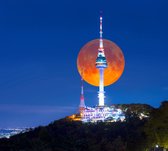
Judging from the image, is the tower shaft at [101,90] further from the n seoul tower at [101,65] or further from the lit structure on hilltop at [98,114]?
the lit structure on hilltop at [98,114]

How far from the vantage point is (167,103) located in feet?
151

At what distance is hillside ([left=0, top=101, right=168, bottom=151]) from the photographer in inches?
1702

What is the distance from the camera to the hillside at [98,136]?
4322cm

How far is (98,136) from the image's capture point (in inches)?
2256

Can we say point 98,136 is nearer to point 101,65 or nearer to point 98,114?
point 98,114

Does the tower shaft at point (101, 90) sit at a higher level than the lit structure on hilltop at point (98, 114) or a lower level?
higher

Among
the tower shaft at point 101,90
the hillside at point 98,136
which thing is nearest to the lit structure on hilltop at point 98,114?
the hillside at point 98,136

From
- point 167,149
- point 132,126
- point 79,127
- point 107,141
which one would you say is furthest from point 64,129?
point 167,149

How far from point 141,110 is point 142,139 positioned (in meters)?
23.8

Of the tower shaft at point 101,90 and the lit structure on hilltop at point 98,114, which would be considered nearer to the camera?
the lit structure on hilltop at point 98,114

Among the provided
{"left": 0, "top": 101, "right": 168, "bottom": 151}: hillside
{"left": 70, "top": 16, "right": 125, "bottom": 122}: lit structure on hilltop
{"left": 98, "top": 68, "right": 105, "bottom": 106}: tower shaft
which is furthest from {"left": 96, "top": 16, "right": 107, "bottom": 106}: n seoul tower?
{"left": 0, "top": 101, "right": 168, "bottom": 151}: hillside

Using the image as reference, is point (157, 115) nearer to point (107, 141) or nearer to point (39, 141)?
point (107, 141)

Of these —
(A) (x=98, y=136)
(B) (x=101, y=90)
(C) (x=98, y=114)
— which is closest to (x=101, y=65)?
(B) (x=101, y=90)

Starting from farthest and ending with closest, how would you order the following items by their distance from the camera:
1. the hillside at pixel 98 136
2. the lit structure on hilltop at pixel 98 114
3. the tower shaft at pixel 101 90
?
the tower shaft at pixel 101 90 < the lit structure on hilltop at pixel 98 114 < the hillside at pixel 98 136
